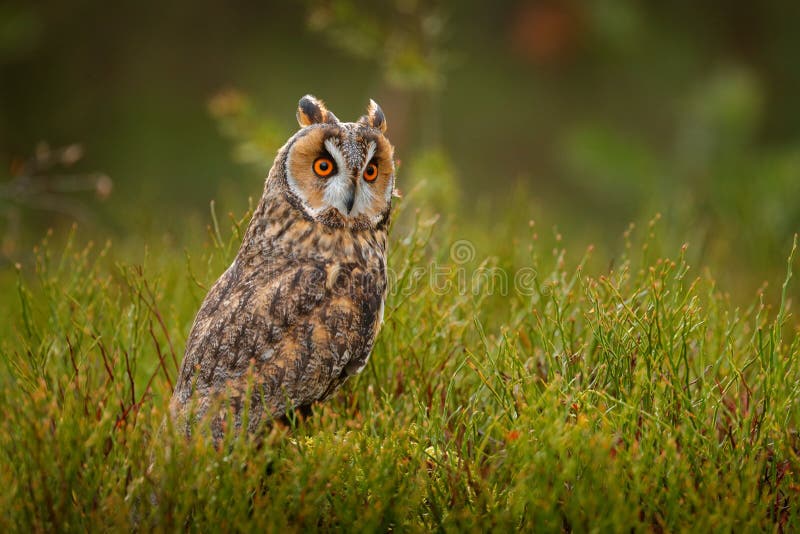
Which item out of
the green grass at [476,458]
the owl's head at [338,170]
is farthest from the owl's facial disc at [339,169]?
the green grass at [476,458]

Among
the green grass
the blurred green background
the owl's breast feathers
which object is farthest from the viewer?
the blurred green background

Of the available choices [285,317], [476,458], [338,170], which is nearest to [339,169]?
[338,170]

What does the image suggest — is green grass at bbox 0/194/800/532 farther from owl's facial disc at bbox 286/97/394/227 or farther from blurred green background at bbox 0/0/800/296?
blurred green background at bbox 0/0/800/296

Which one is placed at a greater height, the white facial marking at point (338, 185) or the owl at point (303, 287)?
the white facial marking at point (338, 185)

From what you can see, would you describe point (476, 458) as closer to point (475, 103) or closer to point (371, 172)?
point (371, 172)

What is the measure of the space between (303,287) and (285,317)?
0.08 metres

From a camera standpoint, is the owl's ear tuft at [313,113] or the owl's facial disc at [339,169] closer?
the owl's facial disc at [339,169]

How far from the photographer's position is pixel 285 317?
1696mm

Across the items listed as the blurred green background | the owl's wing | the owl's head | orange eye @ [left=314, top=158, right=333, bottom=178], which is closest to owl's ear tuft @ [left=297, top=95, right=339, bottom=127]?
the owl's head

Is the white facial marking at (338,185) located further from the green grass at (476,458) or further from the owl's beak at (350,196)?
the green grass at (476,458)

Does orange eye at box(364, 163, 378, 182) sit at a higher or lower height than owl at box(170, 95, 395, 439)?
higher

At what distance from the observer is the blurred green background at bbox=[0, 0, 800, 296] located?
4.18 meters

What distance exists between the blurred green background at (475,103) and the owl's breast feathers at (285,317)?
168 cm

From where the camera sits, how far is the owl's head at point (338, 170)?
5.59ft
